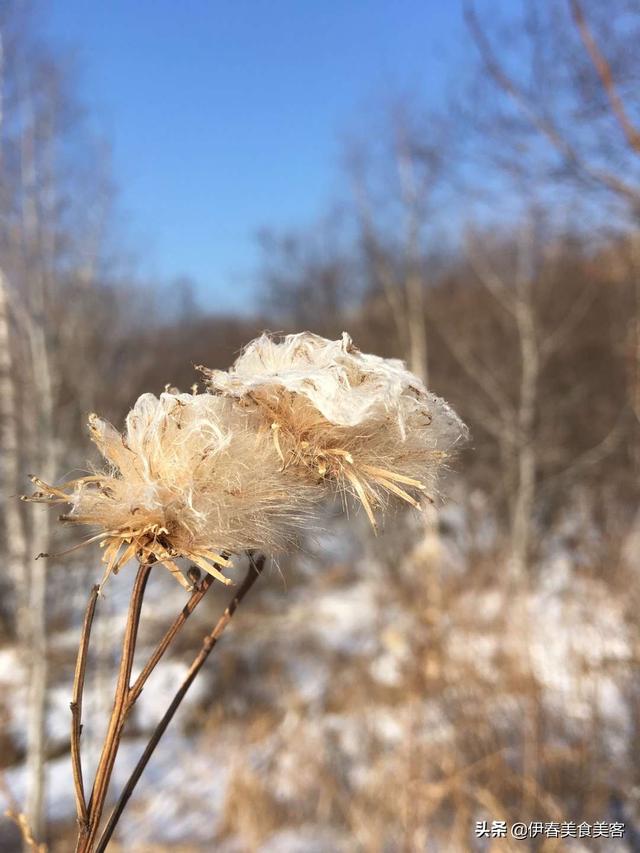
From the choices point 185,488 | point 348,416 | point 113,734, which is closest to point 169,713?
point 113,734

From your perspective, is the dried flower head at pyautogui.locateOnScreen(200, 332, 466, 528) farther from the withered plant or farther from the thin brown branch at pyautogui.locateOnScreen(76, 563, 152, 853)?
the thin brown branch at pyautogui.locateOnScreen(76, 563, 152, 853)

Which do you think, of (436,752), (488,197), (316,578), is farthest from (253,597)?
(488,197)

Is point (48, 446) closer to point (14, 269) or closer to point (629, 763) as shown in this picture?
point (14, 269)

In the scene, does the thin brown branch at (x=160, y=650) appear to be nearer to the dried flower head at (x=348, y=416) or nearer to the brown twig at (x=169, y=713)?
the brown twig at (x=169, y=713)

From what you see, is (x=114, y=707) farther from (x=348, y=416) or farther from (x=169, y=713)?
(x=348, y=416)

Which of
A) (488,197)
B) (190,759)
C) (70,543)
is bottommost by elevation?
(190,759)
